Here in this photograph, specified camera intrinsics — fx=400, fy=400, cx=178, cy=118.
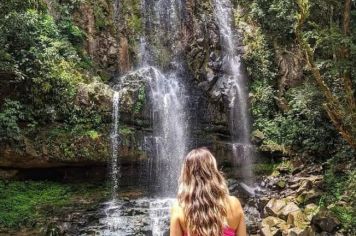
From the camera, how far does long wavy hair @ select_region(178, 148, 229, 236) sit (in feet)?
7.71

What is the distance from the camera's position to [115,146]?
1352cm

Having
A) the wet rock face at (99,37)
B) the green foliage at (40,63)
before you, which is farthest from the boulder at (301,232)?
the wet rock face at (99,37)

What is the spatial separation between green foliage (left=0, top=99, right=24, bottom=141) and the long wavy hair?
33.5 feet

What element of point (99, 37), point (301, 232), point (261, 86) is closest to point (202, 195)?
point (301, 232)

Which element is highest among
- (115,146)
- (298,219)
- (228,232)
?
(115,146)

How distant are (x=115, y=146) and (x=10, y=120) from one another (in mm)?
3489

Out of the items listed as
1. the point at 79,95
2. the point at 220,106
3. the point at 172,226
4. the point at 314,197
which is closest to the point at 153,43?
the point at 220,106

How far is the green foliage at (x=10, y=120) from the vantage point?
37.5 feet

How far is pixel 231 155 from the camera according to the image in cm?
1557

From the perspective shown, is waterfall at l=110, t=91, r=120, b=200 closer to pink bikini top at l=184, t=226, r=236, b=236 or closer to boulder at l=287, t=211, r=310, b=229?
boulder at l=287, t=211, r=310, b=229

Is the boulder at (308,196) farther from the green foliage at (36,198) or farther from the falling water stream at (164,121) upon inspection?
the green foliage at (36,198)

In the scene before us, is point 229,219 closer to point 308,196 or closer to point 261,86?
point 308,196

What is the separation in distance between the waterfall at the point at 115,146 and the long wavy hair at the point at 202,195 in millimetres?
11263

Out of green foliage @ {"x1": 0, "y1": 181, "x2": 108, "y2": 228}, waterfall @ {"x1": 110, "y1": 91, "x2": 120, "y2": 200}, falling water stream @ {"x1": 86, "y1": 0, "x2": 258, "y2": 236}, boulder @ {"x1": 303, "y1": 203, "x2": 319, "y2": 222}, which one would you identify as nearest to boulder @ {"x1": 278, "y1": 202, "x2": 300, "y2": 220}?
boulder @ {"x1": 303, "y1": 203, "x2": 319, "y2": 222}
